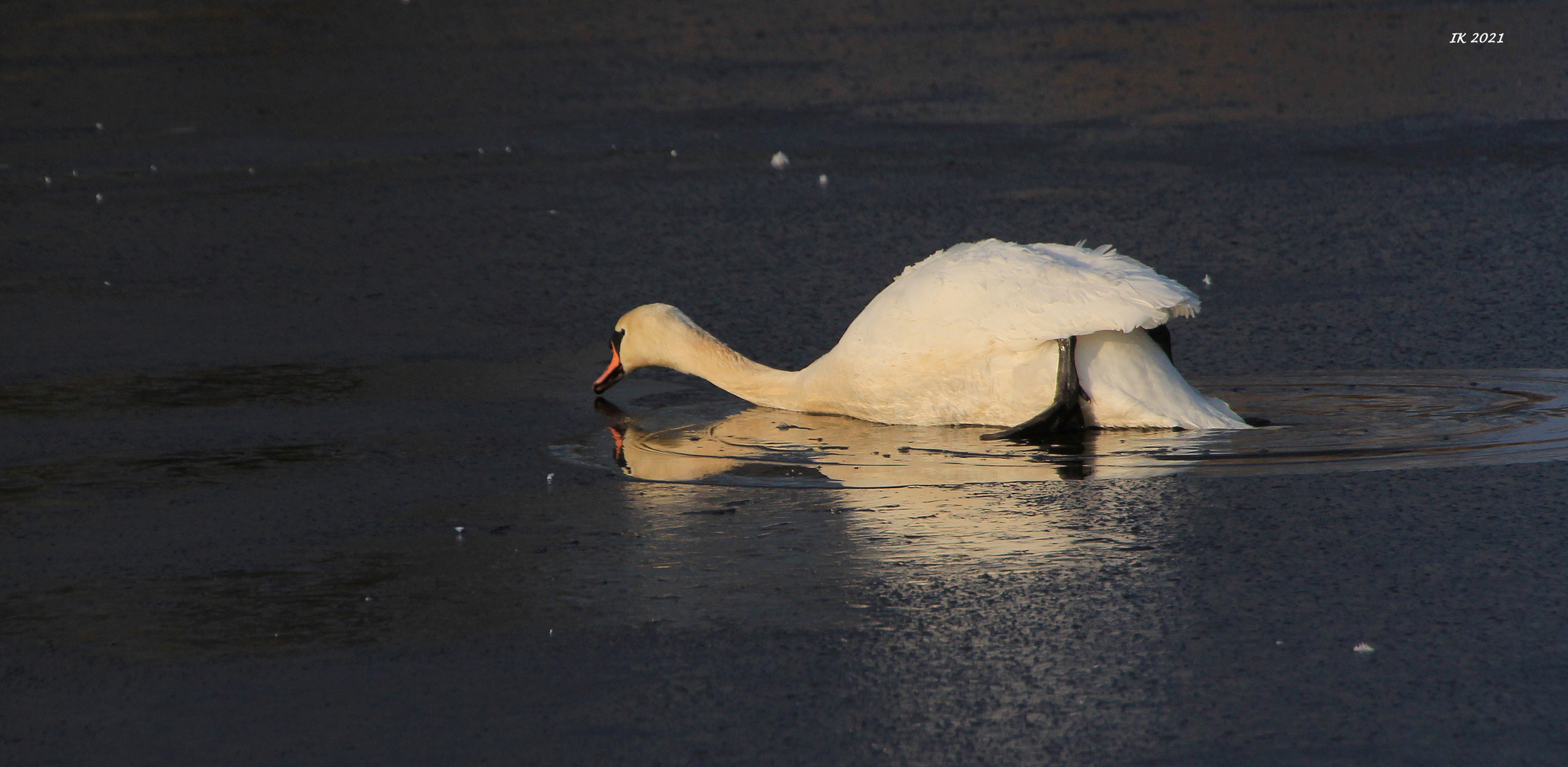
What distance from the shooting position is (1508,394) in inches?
260

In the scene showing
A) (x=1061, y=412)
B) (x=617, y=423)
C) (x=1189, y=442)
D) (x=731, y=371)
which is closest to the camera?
(x=1189, y=442)

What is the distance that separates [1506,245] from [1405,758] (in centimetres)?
621

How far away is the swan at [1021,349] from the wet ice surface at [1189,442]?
0.09 metres

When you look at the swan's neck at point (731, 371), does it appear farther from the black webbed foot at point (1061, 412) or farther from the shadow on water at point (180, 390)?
the shadow on water at point (180, 390)

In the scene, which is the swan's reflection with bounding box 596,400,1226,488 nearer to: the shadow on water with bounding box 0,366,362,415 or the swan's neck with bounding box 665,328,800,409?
the swan's neck with bounding box 665,328,800,409

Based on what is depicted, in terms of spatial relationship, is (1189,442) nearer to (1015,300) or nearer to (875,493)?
(1015,300)

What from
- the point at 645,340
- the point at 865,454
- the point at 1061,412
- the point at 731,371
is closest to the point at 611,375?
the point at 645,340

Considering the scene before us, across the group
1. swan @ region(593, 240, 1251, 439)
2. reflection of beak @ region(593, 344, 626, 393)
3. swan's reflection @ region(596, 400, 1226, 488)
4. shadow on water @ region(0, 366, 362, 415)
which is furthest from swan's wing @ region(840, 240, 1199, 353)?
shadow on water @ region(0, 366, 362, 415)

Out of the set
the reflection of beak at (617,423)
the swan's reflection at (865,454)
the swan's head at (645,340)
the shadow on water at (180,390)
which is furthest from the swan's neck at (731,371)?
the shadow on water at (180,390)

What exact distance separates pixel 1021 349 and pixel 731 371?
4.50 feet

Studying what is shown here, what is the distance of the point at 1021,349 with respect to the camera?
21.5ft

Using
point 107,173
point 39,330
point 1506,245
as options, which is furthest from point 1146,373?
point 107,173

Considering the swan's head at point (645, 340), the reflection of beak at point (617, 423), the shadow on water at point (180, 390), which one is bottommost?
the reflection of beak at point (617, 423)

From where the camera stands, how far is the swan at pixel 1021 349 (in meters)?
6.35
